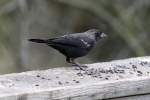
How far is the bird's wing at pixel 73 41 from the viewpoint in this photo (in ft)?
16.6

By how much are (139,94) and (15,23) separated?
5965mm

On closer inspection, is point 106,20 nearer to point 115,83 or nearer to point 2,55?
point 2,55

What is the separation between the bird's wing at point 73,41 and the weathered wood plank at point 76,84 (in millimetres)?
519

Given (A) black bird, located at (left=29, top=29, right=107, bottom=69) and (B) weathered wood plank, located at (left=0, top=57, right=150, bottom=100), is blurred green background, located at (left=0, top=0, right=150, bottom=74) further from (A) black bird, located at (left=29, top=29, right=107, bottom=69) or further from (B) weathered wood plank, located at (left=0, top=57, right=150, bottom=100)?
(B) weathered wood plank, located at (left=0, top=57, right=150, bottom=100)

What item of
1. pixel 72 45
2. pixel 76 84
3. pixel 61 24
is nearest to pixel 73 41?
pixel 72 45

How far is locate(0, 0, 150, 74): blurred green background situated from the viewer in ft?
30.6

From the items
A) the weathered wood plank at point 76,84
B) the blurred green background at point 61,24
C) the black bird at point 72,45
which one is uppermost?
the blurred green background at point 61,24

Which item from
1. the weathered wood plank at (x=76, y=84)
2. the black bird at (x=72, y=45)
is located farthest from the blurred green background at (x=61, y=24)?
the weathered wood plank at (x=76, y=84)

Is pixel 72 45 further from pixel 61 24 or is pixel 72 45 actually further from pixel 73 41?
pixel 61 24

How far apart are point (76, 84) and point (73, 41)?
137cm

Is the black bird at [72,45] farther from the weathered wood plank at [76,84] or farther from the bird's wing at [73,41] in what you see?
the weathered wood plank at [76,84]

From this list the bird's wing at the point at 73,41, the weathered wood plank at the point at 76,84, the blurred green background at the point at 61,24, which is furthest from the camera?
the blurred green background at the point at 61,24

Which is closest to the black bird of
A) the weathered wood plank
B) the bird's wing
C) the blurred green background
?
the bird's wing

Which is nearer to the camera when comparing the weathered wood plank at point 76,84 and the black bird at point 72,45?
the weathered wood plank at point 76,84
